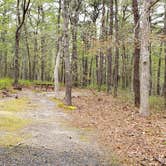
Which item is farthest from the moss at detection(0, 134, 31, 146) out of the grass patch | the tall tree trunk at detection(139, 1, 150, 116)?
the grass patch

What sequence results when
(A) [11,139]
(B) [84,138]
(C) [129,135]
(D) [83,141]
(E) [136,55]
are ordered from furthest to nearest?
(E) [136,55]
(C) [129,135]
(B) [84,138]
(D) [83,141]
(A) [11,139]

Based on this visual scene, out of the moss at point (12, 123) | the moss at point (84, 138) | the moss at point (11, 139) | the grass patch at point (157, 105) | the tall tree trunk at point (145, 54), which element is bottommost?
the grass patch at point (157, 105)

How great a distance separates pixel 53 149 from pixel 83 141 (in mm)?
1405

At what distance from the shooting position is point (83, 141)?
9641mm

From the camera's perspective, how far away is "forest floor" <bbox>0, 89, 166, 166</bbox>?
24.8ft

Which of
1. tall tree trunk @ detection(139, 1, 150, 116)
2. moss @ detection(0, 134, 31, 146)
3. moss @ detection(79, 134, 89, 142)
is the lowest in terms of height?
moss @ detection(79, 134, 89, 142)

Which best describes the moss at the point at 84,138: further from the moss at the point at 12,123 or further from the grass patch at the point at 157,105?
the grass patch at the point at 157,105

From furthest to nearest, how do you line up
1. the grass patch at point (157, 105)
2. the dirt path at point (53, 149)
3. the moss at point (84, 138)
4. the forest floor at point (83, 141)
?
the grass patch at point (157, 105), the moss at point (84, 138), the forest floor at point (83, 141), the dirt path at point (53, 149)

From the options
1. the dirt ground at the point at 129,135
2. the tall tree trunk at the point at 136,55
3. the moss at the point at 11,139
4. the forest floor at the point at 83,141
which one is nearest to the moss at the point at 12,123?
the forest floor at the point at 83,141

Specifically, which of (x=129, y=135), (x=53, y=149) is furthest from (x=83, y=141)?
(x=129, y=135)

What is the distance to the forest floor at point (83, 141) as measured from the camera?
757 cm

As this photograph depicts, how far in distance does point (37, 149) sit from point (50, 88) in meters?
25.4

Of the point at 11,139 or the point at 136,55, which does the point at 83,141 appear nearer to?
the point at 11,139

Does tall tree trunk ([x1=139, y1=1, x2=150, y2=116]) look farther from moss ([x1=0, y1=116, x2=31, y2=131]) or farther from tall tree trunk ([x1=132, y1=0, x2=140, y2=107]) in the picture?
moss ([x1=0, y1=116, x2=31, y2=131])
